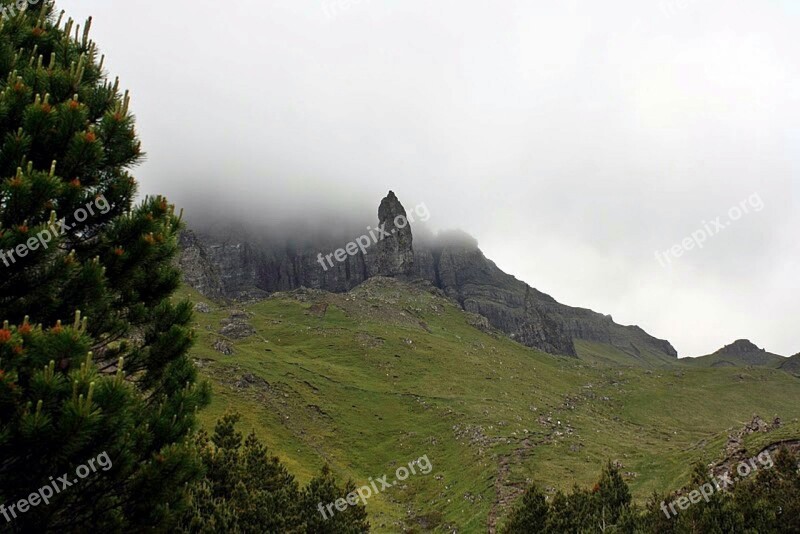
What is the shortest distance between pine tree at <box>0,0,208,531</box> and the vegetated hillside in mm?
28287

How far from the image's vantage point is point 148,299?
13.1m

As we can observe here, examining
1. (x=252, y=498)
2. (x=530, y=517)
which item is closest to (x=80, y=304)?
(x=252, y=498)

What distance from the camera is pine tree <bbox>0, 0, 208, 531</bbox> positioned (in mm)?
8102

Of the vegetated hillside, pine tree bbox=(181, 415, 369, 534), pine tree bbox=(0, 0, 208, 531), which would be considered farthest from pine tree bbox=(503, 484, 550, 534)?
pine tree bbox=(0, 0, 208, 531)

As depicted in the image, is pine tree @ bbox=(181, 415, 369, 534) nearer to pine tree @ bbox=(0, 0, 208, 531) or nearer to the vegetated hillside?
the vegetated hillside

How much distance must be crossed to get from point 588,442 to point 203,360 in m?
93.7

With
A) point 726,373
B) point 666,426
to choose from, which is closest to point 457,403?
point 666,426

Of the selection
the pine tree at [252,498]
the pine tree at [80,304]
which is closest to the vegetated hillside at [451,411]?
the pine tree at [252,498]

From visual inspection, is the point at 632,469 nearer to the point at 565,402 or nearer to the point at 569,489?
the point at 569,489

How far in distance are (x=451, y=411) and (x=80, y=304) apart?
109266 mm

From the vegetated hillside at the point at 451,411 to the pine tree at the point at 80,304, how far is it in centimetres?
2829

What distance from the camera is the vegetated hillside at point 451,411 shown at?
70.8 meters

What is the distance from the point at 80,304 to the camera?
10469 millimetres

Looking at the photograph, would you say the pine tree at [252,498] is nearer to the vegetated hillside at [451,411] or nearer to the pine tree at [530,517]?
the vegetated hillside at [451,411]
